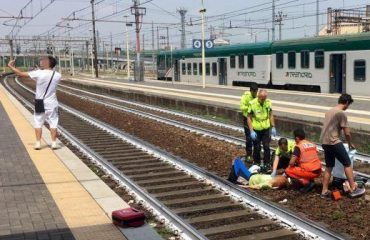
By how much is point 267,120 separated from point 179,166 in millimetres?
1827

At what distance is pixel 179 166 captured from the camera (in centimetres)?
969

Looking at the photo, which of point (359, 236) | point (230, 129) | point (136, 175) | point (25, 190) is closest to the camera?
point (359, 236)

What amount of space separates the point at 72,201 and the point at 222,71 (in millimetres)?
29750

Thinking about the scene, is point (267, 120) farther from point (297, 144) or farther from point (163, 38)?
point (163, 38)

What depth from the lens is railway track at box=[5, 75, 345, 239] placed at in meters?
5.84

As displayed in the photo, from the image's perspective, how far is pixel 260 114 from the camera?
9.41 metres

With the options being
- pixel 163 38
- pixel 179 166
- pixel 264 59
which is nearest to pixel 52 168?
pixel 179 166

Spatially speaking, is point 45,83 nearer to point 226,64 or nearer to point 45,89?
point 45,89

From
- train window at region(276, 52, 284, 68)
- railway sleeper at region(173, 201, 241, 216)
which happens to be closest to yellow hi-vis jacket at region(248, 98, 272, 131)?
railway sleeper at region(173, 201, 241, 216)

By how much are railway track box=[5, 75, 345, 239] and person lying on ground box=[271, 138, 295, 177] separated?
948 mm

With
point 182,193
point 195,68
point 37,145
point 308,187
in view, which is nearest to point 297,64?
point 195,68

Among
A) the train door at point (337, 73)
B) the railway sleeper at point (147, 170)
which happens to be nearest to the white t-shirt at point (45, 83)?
the railway sleeper at point (147, 170)

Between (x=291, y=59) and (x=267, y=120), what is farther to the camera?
(x=291, y=59)

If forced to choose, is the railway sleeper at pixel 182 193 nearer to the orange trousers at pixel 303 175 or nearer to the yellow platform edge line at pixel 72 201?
the yellow platform edge line at pixel 72 201
